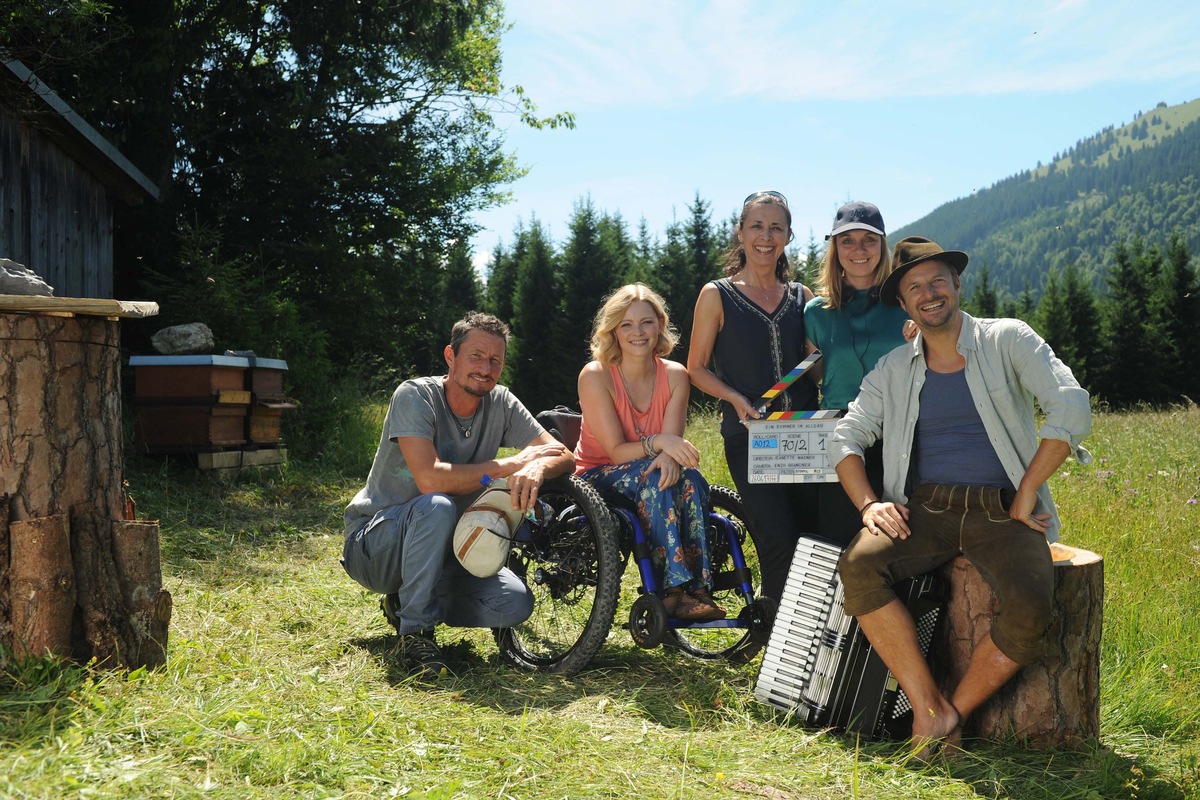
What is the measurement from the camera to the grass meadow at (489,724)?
7.66ft

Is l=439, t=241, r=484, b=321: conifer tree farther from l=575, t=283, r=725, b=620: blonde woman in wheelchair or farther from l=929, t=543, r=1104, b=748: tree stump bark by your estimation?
l=929, t=543, r=1104, b=748: tree stump bark

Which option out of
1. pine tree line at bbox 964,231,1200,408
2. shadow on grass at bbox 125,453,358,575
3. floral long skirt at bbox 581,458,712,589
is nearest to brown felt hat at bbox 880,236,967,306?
floral long skirt at bbox 581,458,712,589

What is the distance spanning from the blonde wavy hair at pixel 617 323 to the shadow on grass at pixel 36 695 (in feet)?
7.55

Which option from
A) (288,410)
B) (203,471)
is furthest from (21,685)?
(288,410)

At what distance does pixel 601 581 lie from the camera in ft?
11.5

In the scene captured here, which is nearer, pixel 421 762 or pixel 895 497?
pixel 421 762

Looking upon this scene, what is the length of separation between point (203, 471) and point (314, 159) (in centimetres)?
655

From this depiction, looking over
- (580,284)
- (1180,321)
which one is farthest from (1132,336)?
(580,284)

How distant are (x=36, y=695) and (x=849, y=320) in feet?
10.3

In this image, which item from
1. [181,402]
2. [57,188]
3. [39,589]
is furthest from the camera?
[57,188]

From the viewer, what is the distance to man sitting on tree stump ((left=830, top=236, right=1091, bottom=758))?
2824 mm

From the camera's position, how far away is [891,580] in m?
3.06

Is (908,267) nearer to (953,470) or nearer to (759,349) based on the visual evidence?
(953,470)

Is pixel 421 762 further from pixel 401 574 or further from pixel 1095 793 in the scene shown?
pixel 1095 793
